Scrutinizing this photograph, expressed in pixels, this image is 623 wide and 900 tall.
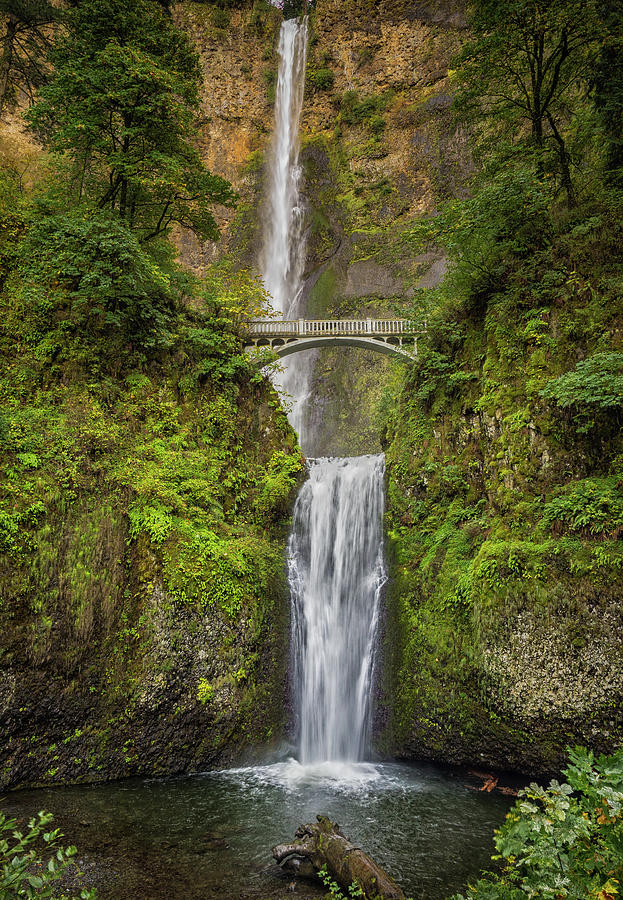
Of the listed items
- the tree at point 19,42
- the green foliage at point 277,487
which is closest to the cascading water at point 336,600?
the green foliage at point 277,487

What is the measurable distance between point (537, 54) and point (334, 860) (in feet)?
43.9

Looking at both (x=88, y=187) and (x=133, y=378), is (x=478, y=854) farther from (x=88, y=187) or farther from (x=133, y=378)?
(x=88, y=187)

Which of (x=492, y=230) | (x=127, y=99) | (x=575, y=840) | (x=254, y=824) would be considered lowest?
(x=254, y=824)

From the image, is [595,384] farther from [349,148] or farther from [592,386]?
[349,148]

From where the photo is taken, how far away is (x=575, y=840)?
6.94 feet

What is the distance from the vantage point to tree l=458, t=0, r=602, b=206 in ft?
26.9

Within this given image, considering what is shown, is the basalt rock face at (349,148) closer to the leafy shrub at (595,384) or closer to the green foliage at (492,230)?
the green foliage at (492,230)

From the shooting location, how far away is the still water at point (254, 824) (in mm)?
4500

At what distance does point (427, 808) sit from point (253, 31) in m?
45.9

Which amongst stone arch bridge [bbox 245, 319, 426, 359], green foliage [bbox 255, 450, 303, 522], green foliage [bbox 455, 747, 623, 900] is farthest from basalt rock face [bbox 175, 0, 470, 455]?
green foliage [bbox 455, 747, 623, 900]

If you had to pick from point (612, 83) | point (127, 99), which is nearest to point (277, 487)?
point (127, 99)

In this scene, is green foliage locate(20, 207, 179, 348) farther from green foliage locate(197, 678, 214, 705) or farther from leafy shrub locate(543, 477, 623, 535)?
leafy shrub locate(543, 477, 623, 535)

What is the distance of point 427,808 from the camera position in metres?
6.06

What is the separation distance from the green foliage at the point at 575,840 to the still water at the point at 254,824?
117 inches
